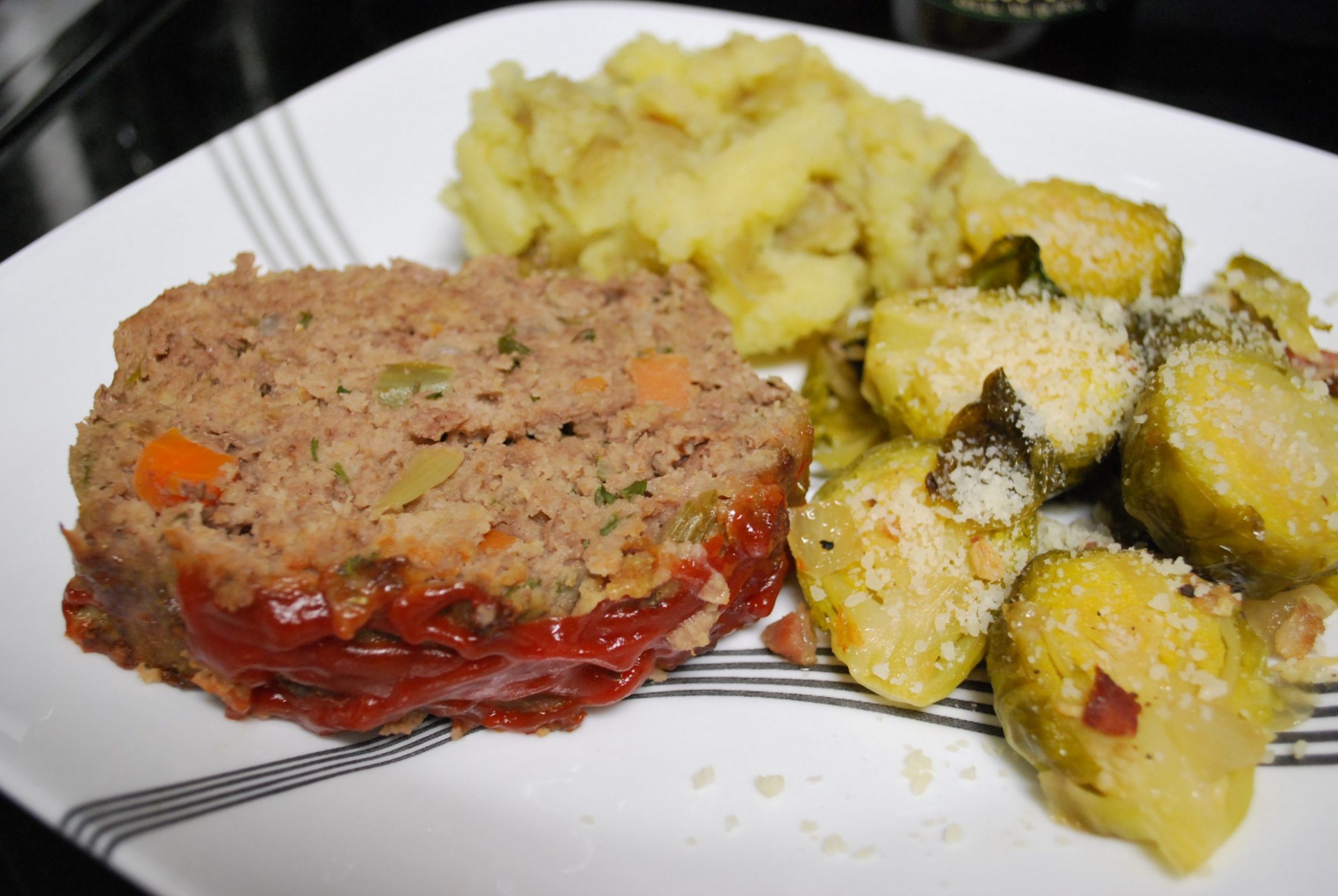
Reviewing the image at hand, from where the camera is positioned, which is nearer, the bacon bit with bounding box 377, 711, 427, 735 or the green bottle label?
the bacon bit with bounding box 377, 711, 427, 735

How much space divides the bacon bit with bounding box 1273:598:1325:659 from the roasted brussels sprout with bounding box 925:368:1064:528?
676 millimetres

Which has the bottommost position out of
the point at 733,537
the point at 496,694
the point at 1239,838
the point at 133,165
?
the point at 1239,838

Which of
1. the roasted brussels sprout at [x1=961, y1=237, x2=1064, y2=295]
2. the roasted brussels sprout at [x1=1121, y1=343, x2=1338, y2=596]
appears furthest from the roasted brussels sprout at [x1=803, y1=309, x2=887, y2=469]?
the roasted brussels sprout at [x1=1121, y1=343, x2=1338, y2=596]

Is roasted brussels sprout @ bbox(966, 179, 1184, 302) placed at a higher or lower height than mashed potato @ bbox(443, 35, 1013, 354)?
lower

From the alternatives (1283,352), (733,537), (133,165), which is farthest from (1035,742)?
(133,165)

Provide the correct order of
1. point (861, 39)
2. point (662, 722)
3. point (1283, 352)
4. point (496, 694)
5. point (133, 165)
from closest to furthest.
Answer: point (496, 694)
point (662, 722)
point (1283, 352)
point (861, 39)
point (133, 165)

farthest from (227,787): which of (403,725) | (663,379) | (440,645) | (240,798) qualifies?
(663,379)

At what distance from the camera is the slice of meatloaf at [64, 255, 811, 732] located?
88.3 inches

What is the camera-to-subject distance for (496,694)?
7.95 ft

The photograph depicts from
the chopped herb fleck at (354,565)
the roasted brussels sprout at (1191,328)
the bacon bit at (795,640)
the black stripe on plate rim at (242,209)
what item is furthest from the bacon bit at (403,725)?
the roasted brussels sprout at (1191,328)

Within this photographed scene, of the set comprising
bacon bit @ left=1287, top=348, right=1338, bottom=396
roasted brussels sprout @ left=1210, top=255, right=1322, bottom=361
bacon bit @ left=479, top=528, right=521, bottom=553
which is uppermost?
bacon bit @ left=479, top=528, right=521, bottom=553

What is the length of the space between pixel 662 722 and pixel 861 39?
3.26 meters

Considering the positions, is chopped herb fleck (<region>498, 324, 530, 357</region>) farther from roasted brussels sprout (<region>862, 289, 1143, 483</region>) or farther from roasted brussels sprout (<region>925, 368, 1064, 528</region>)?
roasted brussels sprout (<region>925, 368, 1064, 528</region>)

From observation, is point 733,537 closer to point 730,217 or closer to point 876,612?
point 876,612
